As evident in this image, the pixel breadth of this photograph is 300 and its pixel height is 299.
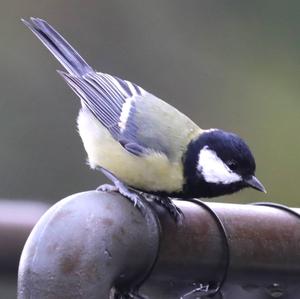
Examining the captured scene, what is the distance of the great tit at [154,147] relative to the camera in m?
1.81

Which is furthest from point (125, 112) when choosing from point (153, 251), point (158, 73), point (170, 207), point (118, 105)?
point (158, 73)

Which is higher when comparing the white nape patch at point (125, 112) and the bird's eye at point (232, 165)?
the white nape patch at point (125, 112)

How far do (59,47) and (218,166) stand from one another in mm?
594

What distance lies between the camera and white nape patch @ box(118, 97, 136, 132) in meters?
2.03

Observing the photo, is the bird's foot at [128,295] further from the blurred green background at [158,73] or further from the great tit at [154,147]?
the blurred green background at [158,73]

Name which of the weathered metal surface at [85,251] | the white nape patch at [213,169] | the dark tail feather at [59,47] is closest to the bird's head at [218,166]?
the white nape patch at [213,169]

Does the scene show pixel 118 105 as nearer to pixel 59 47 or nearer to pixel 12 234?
pixel 59 47

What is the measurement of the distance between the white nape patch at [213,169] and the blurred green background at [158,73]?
3.01 metres

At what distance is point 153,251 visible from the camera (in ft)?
4.09

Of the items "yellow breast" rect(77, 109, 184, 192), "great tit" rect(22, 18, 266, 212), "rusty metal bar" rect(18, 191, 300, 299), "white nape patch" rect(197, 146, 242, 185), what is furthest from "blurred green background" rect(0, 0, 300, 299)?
"rusty metal bar" rect(18, 191, 300, 299)

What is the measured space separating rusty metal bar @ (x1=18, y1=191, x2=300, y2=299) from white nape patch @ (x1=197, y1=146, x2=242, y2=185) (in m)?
0.34

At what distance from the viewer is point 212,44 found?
539cm

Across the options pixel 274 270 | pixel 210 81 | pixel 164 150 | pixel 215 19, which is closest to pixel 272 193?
pixel 210 81

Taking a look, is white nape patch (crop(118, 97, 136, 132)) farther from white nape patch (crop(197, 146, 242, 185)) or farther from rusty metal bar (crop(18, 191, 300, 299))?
rusty metal bar (crop(18, 191, 300, 299))
